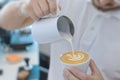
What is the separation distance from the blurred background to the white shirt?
551 mm

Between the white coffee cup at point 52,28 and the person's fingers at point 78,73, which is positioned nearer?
the person's fingers at point 78,73

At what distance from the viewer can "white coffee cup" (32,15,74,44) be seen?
78cm

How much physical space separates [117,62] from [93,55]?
10cm

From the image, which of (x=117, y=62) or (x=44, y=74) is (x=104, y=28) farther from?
(x=44, y=74)

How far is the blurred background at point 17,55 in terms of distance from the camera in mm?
1455

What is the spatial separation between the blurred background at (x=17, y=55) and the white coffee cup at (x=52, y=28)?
65 centimetres

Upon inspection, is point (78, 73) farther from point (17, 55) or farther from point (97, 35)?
point (17, 55)

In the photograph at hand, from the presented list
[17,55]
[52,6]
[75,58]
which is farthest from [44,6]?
[17,55]

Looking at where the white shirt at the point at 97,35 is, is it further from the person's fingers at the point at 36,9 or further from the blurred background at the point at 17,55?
the blurred background at the point at 17,55

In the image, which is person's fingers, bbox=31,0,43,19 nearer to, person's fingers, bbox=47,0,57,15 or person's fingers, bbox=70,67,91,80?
person's fingers, bbox=47,0,57,15

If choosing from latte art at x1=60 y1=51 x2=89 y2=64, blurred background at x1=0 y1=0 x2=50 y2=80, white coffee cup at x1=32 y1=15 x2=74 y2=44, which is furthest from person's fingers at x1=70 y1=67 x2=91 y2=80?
blurred background at x1=0 y1=0 x2=50 y2=80

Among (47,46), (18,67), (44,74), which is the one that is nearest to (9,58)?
(18,67)

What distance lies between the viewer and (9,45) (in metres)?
1.75

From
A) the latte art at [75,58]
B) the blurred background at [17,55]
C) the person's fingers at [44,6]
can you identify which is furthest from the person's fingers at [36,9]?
the blurred background at [17,55]
